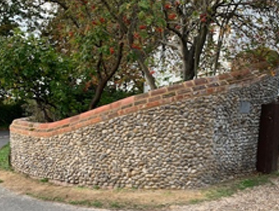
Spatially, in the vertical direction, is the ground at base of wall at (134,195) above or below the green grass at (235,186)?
below

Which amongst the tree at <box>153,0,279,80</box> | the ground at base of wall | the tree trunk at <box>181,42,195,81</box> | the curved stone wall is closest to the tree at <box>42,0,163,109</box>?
the tree at <box>153,0,279,80</box>

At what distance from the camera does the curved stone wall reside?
559 cm

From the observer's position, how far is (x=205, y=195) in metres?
5.20

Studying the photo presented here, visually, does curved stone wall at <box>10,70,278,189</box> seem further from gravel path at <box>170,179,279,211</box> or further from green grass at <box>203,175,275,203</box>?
gravel path at <box>170,179,279,211</box>

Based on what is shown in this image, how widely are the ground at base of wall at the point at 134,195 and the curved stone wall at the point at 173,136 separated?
0.22 meters

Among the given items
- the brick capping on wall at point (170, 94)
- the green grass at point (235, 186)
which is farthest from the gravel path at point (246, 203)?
the brick capping on wall at point (170, 94)

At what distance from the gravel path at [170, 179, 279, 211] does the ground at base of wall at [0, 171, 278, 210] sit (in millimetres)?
170

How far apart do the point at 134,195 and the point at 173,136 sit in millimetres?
1216

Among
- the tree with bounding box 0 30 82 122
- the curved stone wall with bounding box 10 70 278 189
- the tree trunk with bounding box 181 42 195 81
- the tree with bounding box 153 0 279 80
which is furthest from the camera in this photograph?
the tree trunk with bounding box 181 42 195 81

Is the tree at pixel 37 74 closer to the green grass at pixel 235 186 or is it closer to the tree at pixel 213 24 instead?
the tree at pixel 213 24

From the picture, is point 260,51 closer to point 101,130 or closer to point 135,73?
point 101,130

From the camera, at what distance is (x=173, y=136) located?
561cm

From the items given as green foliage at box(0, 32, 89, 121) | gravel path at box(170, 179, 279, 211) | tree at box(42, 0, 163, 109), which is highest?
tree at box(42, 0, 163, 109)

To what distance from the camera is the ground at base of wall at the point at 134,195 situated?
4977mm
